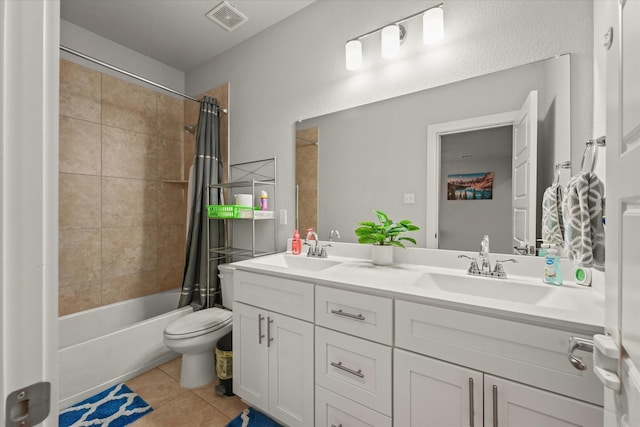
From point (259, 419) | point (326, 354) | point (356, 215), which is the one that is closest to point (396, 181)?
point (356, 215)

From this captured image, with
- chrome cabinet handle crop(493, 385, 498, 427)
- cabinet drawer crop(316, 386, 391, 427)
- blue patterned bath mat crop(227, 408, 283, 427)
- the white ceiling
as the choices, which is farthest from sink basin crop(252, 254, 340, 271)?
the white ceiling

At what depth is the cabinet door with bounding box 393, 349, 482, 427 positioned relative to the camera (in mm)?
913

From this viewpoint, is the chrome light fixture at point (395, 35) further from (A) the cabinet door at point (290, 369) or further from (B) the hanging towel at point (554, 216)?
(A) the cabinet door at point (290, 369)

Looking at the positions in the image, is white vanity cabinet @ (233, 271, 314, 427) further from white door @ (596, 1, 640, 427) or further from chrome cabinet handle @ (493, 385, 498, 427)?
white door @ (596, 1, 640, 427)

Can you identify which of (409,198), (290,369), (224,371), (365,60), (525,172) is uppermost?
(365,60)

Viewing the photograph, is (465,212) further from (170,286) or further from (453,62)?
(170,286)

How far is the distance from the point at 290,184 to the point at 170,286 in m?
1.78

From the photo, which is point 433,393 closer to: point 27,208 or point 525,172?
point 525,172

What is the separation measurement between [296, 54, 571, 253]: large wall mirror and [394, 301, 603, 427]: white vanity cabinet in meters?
0.59

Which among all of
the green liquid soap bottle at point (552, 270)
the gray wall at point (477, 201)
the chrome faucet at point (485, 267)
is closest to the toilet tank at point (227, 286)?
the gray wall at point (477, 201)

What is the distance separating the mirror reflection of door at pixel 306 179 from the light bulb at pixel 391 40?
0.64m

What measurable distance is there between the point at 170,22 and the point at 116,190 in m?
1.44

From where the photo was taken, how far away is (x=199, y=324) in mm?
1847

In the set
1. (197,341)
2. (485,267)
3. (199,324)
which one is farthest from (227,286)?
(485,267)
